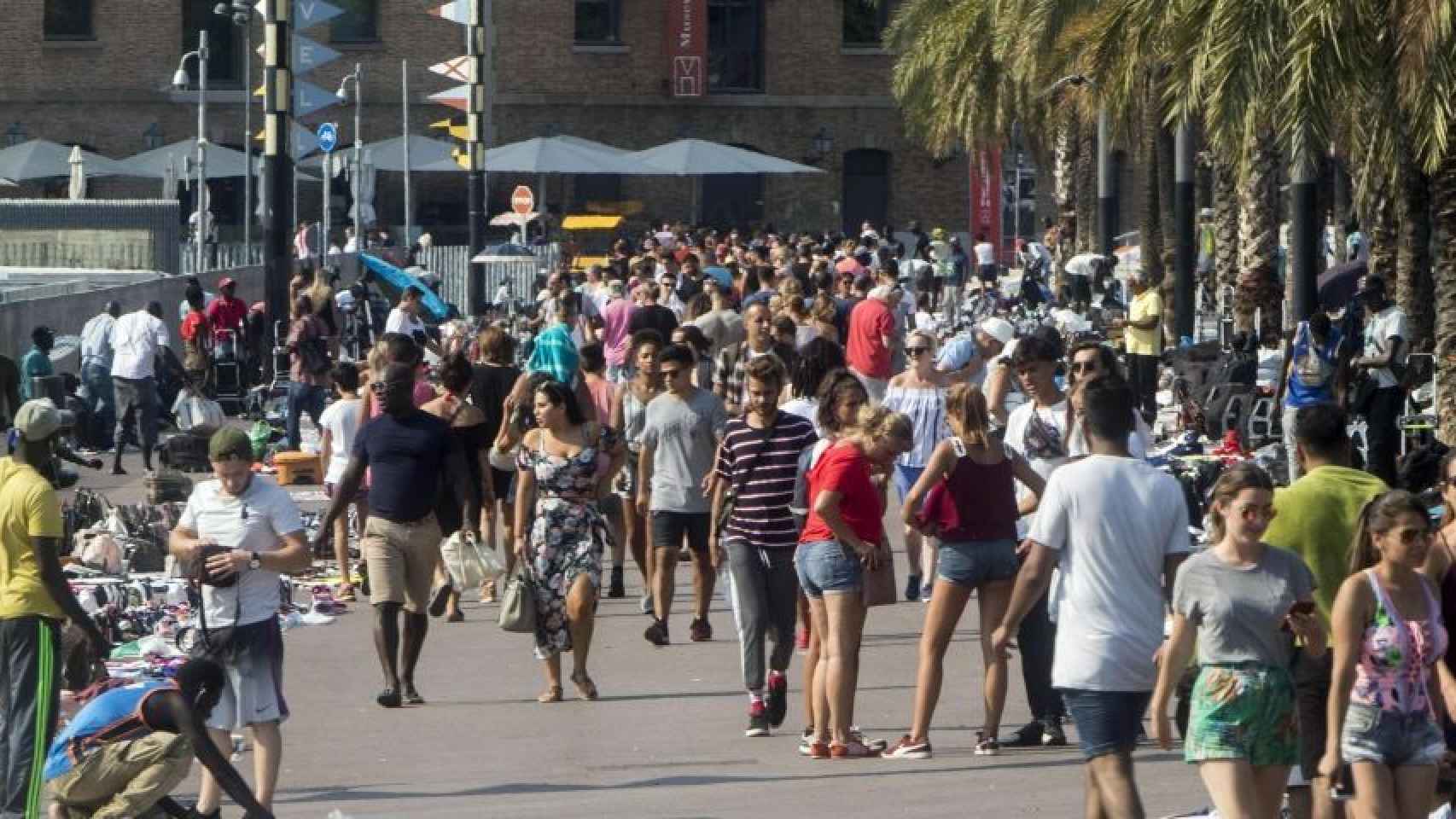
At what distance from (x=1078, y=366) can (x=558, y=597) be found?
2577 mm

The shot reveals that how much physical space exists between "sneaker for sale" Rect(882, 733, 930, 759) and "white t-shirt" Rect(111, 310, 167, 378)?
47.6ft

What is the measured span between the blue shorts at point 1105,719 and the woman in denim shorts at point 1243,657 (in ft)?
0.65

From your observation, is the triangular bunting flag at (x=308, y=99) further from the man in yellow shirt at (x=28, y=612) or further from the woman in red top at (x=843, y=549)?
the man in yellow shirt at (x=28, y=612)

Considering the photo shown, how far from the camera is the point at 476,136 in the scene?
123 feet

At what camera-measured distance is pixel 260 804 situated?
30.8 feet

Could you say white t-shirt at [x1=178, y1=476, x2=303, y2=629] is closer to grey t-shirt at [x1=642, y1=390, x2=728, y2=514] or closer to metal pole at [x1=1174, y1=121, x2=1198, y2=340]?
grey t-shirt at [x1=642, y1=390, x2=728, y2=514]

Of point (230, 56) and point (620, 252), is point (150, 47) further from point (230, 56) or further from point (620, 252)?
point (620, 252)

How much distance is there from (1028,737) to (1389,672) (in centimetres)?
347

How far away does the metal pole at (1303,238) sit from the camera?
64.0ft

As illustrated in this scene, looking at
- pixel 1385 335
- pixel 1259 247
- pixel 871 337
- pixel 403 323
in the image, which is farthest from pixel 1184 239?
pixel 871 337

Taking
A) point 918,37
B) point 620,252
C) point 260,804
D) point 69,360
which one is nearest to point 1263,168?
point 620,252

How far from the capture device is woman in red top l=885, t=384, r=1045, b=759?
35.6 ft

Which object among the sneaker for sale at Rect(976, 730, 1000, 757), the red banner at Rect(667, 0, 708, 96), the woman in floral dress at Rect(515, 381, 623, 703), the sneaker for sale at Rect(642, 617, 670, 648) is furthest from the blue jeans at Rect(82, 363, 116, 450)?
the red banner at Rect(667, 0, 708, 96)

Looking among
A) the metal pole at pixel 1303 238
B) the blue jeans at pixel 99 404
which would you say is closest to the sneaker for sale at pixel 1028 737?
the metal pole at pixel 1303 238
